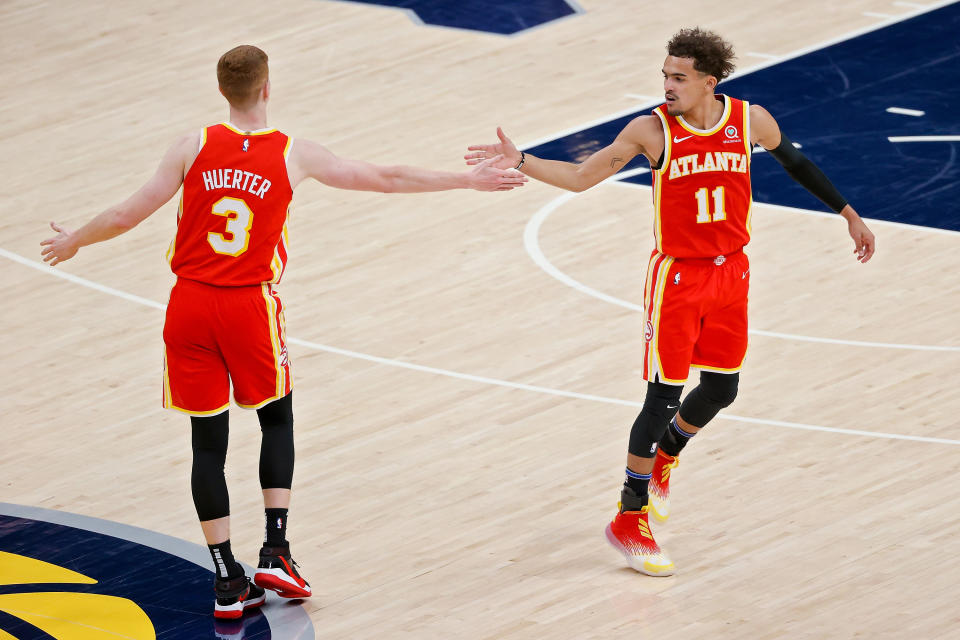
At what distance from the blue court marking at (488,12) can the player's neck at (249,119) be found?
8.95 metres

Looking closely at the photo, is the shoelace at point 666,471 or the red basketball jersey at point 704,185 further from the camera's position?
the shoelace at point 666,471

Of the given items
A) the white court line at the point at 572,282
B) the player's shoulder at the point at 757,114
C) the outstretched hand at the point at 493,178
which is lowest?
the white court line at the point at 572,282

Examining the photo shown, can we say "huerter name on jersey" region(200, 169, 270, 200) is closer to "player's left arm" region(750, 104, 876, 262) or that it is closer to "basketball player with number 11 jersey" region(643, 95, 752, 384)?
"basketball player with number 11 jersey" region(643, 95, 752, 384)

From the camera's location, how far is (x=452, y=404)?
818 centimetres

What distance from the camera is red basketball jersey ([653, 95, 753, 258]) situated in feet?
20.5

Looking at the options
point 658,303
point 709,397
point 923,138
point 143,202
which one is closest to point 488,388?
point 709,397

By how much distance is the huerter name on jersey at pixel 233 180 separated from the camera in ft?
18.9

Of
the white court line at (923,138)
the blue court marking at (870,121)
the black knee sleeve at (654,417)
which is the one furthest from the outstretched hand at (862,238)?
the white court line at (923,138)

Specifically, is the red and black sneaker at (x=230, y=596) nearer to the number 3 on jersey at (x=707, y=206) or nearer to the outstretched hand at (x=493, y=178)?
the outstretched hand at (x=493, y=178)

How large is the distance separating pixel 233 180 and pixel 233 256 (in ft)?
0.91

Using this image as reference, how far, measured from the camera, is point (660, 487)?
6.90m

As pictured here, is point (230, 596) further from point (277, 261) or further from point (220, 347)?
point (277, 261)

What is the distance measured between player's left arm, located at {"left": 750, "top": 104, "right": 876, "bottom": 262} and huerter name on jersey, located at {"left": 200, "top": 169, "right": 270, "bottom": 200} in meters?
1.94

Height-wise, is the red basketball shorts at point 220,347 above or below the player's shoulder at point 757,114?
below
